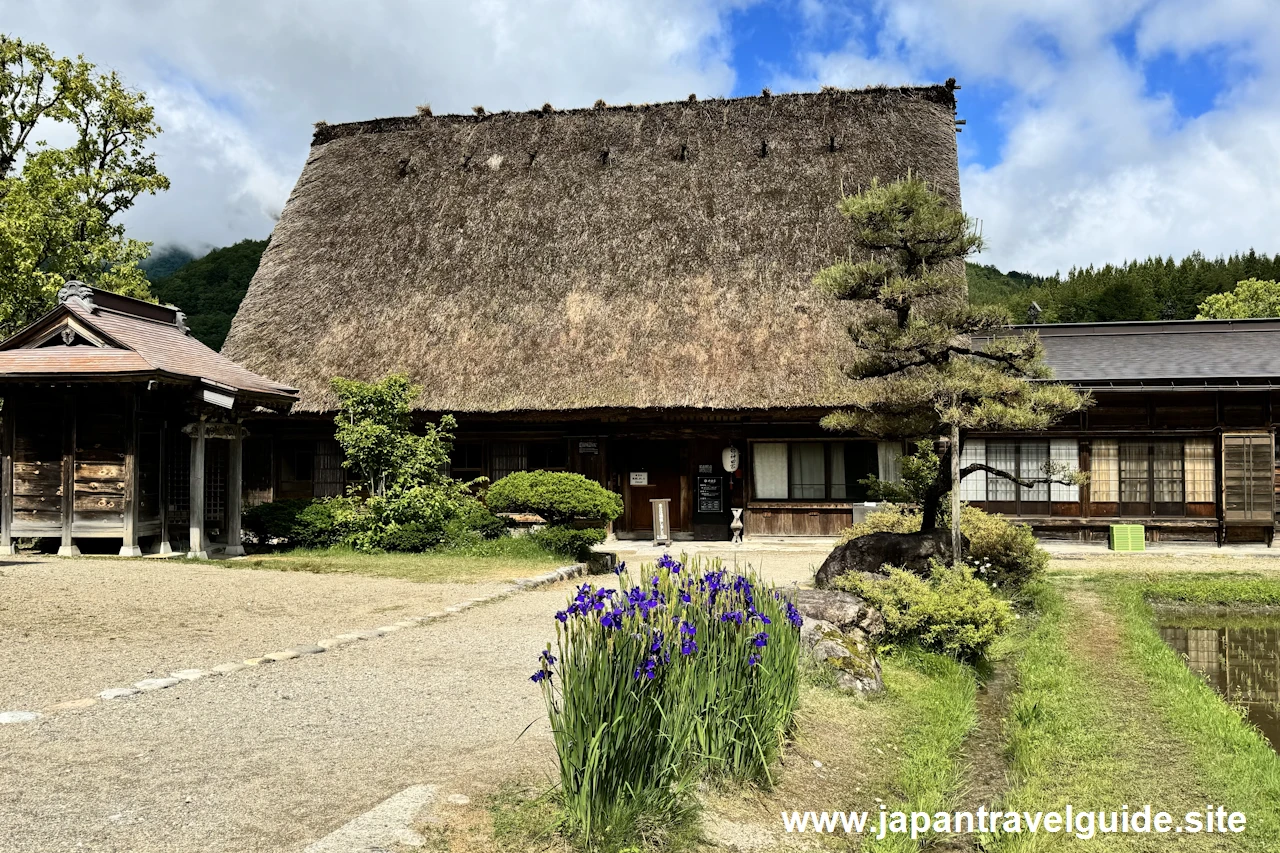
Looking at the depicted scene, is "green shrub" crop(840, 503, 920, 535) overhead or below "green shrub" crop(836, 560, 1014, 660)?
overhead

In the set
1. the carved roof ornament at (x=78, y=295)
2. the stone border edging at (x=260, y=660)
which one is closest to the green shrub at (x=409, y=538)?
the stone border edging at (x=260, y=660)

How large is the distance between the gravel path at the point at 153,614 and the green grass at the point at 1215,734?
617cm

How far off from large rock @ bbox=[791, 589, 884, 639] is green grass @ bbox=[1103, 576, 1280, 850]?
2045mm

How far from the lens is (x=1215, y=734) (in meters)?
5.64

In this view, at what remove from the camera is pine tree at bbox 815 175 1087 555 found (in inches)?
385

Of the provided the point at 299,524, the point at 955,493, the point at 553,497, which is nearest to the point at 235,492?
the point at 299,524

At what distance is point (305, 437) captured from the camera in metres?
18.9

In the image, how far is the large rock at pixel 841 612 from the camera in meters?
7.79

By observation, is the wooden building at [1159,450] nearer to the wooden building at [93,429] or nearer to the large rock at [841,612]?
the large rock at [841,612]

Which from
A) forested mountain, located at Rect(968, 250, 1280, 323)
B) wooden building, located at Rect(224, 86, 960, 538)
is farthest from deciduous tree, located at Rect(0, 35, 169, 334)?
forested mountain, located at Rect(968, 250, 1280, 323)

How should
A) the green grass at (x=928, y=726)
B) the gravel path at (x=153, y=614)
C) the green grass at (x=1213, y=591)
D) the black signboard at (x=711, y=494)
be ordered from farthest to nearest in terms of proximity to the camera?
the black signboard at (x=711, y=494)
the green grass at (x=1213, y=591)
the gravel path at (x=153, y=614)
the green grass at (x=928, y=726)

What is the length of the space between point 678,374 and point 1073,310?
114 feet

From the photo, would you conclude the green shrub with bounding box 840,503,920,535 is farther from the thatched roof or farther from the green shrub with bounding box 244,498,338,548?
the green shrub with bounding box 244,498,338,548

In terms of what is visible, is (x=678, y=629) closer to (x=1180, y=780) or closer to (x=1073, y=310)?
(x=1180, y=780)
